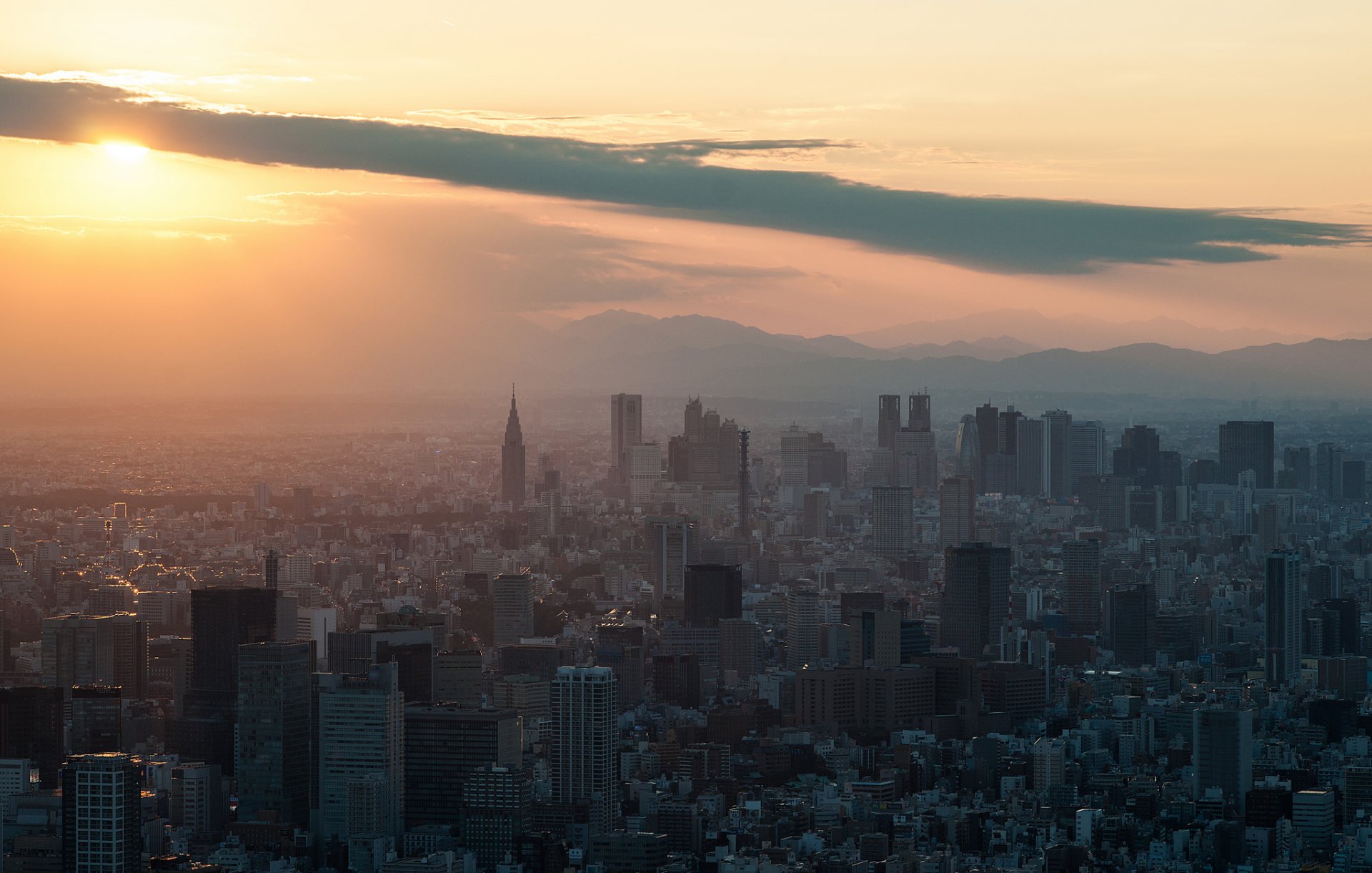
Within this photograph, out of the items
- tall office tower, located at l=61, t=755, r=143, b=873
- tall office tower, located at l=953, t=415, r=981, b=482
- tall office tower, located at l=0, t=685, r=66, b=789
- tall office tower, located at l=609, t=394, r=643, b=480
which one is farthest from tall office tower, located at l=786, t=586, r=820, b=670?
tall office tower, located at l=953, t=415, r=981, b=482

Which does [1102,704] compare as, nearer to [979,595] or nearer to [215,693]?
[979,595]

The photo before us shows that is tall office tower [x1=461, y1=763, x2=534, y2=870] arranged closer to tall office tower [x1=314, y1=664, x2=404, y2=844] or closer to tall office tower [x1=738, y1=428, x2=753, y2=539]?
tall office tower [x1=314, y1=664, x2=404, y2=844]

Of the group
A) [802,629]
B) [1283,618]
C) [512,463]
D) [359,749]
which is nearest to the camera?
[359,749]

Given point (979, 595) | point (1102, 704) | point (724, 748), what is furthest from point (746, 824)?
point (979, 595)

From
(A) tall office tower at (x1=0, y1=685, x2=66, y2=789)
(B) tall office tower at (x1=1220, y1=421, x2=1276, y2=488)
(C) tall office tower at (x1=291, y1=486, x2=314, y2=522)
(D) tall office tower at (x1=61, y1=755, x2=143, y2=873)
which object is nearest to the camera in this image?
(D) tall office tower at (x1=61, y1=755, x2=143, y2=873)

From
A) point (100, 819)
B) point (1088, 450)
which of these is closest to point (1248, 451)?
point (1088, 450)

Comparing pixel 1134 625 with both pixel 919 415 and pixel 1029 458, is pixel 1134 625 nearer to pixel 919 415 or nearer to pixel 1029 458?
pixel 1029 458

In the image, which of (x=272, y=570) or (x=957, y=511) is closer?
(x=272, y=570)
